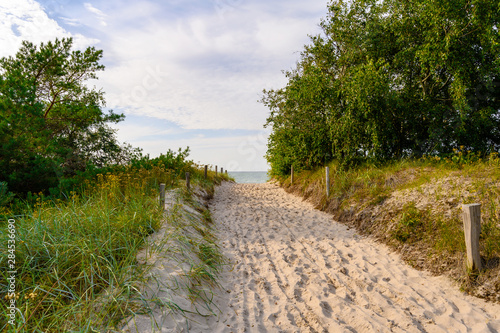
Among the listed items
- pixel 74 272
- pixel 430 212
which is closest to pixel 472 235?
pixel 430 212

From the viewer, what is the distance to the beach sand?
Answer: 358 cm

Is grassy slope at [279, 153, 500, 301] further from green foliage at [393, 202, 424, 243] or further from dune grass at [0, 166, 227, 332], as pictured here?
dune grass at [0, 166, 227, 332]

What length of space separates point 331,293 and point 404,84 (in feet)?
34.3

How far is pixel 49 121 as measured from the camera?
39.6ft

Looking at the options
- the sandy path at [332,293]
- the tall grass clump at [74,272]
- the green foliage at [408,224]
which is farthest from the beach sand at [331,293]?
the tall grass clump at [74,272]

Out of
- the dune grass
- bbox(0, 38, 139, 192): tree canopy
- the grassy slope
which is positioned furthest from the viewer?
bbox(0, 38, 139, 192): tree canopy

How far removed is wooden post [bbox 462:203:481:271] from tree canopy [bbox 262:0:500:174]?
4.43 meters

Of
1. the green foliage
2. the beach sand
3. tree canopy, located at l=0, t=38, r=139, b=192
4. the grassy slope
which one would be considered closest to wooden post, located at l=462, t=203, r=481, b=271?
the grassy slope

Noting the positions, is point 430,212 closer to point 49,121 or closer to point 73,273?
point 73,273

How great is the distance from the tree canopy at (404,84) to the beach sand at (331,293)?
17.0ft

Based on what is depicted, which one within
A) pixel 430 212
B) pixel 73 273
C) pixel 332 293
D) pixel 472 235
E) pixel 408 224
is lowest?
pixel 332 293

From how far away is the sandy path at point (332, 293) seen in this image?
3.58 metres

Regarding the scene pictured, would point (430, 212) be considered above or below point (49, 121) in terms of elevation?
below

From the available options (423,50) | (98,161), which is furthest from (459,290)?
(98,161)
